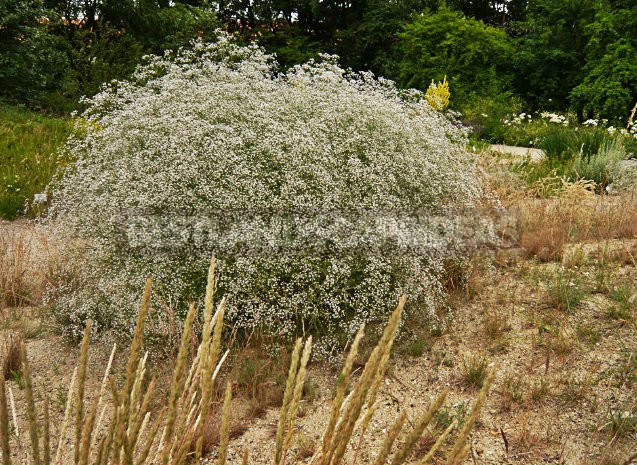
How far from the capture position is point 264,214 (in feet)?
9.41

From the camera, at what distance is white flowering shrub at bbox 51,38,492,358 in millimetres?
2777

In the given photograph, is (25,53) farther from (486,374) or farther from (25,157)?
(486,374)

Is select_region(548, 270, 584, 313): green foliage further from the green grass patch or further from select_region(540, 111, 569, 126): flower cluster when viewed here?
select_region(540, 111, 569, 126): flower cluster

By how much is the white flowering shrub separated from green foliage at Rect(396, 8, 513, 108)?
11.0m

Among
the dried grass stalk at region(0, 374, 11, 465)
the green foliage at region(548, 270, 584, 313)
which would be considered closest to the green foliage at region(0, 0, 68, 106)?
the green foliage at region(548, 270, 584, 313)

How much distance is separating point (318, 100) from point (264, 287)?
1.40 metres

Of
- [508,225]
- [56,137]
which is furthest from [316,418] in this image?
[56,137]

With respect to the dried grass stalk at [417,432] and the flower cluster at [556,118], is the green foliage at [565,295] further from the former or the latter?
the flower cluster at [556,118]

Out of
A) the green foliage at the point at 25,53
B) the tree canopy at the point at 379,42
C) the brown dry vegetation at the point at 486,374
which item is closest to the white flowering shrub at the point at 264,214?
the brown dry vegetation at the point at 486,374

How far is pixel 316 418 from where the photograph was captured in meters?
2.47

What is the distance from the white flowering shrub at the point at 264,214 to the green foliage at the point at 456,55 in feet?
36.2

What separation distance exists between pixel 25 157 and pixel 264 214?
17.5 feet

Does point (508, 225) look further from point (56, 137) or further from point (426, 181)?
point (56, 137)

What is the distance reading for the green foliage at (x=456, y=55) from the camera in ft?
45.5
